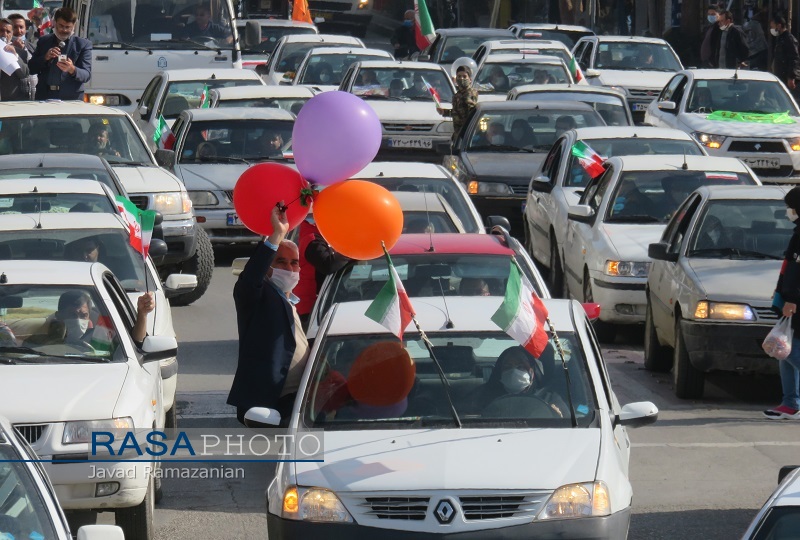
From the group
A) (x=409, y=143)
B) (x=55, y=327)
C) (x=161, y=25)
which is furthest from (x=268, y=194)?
(x=161, y=25)

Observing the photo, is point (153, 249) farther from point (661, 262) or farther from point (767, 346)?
point (767, 346)

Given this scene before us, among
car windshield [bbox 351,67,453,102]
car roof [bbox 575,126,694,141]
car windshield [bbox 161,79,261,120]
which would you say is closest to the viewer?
Result: car roof [bbox 575,126,694,141]

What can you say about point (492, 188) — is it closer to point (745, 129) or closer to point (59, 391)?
point (745, 129)

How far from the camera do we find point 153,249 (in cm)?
1314

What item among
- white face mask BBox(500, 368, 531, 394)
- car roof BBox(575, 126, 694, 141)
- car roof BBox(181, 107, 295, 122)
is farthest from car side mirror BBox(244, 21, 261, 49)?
white face mask BBox(500, 368, 531, 394)

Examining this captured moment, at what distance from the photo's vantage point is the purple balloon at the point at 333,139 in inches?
352

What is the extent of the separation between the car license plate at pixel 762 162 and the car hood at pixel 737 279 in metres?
9.68

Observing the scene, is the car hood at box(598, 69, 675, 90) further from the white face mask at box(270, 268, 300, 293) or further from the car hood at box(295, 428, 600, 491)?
the car hood at box(295, 428, 600, 491)

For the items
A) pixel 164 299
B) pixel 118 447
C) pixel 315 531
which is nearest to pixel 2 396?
pixel 118 447

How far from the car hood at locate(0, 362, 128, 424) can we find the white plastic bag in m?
4.60

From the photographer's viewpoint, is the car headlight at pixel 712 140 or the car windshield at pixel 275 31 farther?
the car windshield at pixel 275 31

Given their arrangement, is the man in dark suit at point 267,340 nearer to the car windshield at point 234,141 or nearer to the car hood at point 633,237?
the car hood at point 633,237

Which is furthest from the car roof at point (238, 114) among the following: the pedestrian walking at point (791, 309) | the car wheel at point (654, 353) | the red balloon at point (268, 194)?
the red balloon at point (268, 194)

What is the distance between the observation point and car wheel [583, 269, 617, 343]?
14.7 metres
